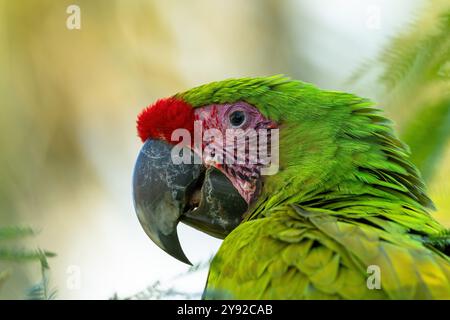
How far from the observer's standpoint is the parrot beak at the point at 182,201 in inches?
115

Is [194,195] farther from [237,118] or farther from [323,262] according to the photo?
[323,262]

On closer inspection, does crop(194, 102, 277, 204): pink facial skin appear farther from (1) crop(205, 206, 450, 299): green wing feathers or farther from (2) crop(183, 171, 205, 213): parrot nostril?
(1) crop(205, 206, 450, 299): green wing feathers

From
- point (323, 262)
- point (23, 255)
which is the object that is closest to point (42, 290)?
point (23, 255)

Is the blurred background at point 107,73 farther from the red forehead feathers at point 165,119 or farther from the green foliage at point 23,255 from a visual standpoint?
the green foliage at point 23,255

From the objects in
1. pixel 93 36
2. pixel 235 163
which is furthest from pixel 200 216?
pixel 93 36

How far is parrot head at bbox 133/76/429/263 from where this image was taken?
8.91 feet

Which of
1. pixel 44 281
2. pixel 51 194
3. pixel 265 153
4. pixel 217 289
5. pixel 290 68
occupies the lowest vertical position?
pixel 51 194

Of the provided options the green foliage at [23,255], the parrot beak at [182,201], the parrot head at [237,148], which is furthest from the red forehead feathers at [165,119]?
the green foliage at [23,255]

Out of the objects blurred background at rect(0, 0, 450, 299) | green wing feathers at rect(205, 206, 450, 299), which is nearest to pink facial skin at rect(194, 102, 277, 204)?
green wing feathers at rect(205, 206, 450, 299)

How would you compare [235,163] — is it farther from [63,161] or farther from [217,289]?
[63,161]

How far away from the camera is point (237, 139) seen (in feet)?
9.72

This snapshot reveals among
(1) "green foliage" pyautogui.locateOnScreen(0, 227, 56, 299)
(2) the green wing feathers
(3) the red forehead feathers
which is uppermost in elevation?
(3) the red forehead feathers

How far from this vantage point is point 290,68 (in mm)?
6332
